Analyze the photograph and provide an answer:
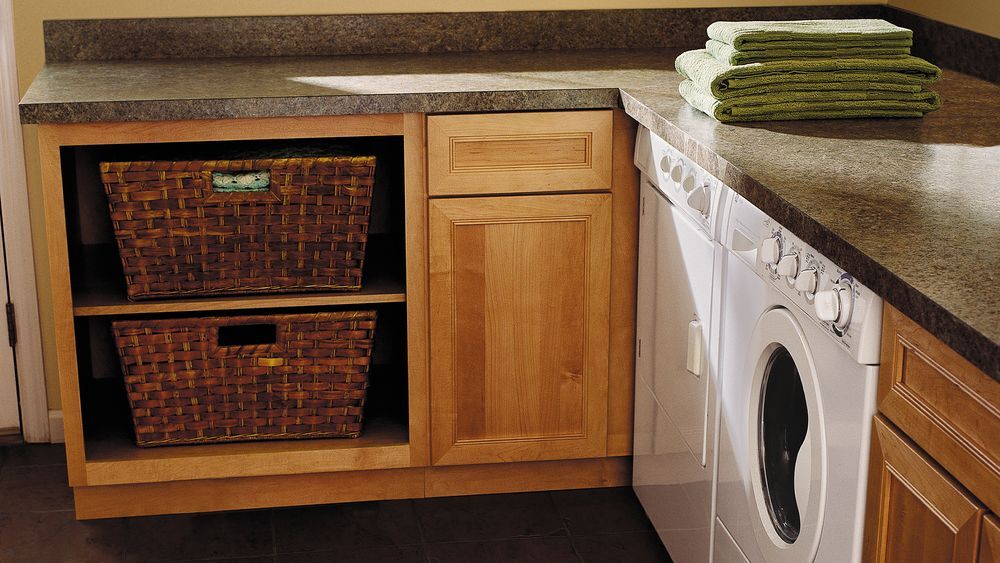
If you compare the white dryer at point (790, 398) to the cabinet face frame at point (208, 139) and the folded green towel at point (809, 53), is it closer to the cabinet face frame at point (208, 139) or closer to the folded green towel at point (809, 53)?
the folded green towel at point (809, 53)

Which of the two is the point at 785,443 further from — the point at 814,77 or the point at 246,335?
the point at 246,335

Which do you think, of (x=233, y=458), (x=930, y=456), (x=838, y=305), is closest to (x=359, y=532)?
(x=233, y=458)

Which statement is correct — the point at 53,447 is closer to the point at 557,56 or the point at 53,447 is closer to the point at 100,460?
the point at 100,460

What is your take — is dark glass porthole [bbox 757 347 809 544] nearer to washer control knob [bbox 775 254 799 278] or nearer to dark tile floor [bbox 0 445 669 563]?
washer control knob [bbox 775 254 799 278]

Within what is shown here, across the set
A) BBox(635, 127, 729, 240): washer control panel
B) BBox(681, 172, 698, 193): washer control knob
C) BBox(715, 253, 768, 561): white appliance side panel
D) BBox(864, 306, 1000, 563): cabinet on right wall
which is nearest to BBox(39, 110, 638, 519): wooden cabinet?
BBox(635, 127, 729, 240): washer control panel

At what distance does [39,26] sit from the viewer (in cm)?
273

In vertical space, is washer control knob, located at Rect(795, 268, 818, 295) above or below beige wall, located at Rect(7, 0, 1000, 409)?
below

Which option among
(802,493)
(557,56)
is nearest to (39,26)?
(557,56)

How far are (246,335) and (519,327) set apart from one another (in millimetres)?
683

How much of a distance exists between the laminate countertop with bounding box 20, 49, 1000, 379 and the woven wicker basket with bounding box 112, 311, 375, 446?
46cm

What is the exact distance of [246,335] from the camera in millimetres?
2779

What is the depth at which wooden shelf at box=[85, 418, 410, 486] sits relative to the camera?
98.3 inches

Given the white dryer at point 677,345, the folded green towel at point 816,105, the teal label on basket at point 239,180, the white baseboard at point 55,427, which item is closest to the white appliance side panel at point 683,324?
the white dryer at point 677,345

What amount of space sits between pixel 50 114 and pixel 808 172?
Result: 1.41 m
